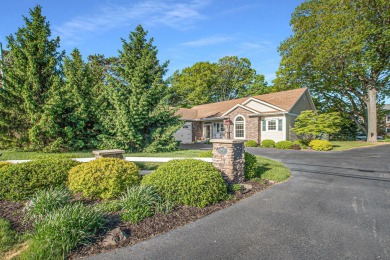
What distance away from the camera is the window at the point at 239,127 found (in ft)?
68.7

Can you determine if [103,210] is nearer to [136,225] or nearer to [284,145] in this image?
[136,225]

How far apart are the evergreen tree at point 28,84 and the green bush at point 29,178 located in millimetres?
6313

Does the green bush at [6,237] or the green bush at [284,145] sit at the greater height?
the green bush at [284,145]

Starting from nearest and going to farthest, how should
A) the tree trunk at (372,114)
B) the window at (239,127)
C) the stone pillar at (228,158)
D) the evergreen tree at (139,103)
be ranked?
the stone pillar at (228,158), the evergreen tree at (139,103), the window at (239,127), the tree trunk at (372,114)

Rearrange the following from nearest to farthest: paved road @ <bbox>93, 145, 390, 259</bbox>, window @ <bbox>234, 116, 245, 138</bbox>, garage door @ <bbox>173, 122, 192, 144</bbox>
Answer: paved road @ <bbox>93, 145, 390, 259</bbox>
window @ <bbox>234, 116, 245, 138</bbox>
garage door @ <bbox>173, 122, 192, 144</bbox>

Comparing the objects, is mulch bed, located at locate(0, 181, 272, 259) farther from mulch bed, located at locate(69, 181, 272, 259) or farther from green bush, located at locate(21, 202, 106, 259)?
green bush, located at locate(21, 202, 106, 259)

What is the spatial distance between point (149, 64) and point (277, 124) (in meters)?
12.7

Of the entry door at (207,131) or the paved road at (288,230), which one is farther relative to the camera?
the entry door at (207,131)

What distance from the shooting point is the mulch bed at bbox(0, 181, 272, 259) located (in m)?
3.16

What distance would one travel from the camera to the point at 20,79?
36.1 ft

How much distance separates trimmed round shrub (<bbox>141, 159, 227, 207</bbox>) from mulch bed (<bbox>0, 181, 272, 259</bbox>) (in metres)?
0.18

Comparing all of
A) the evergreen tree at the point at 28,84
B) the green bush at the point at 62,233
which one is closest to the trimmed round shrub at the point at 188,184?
the green bush at the point at 62,233

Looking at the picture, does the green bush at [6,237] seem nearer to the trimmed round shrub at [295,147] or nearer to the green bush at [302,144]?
the trimmed round shrub at [295,147]

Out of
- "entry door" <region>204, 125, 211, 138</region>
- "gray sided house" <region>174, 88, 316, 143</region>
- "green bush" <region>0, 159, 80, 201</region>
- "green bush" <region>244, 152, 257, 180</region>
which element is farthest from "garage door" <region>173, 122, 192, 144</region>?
"green bush" <region>0, 159, 80, 201</region>
